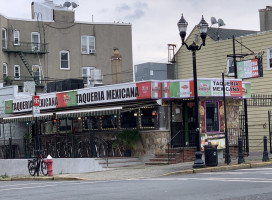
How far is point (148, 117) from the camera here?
95.6 ft

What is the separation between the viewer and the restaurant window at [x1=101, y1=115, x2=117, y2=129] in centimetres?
3096

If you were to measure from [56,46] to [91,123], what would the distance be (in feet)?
71.7

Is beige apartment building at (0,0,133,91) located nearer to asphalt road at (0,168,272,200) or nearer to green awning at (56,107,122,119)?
green awning at (56,107,122,119)

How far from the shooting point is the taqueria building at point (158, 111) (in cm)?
2839

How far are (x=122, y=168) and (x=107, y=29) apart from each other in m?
28.8

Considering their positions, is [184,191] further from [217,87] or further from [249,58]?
[249,58]

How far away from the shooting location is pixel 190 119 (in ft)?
98.1

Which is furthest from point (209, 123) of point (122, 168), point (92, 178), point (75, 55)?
point (75, 55)

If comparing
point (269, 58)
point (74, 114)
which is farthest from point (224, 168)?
point (269, 58)

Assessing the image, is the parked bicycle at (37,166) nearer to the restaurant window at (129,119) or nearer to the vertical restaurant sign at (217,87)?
the restaurant window at (129,119)

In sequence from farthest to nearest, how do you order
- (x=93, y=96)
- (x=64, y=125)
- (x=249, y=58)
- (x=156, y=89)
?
(x=249, y=58), (x=64, y=125), (x=93, y=96), (x=156, y=89)

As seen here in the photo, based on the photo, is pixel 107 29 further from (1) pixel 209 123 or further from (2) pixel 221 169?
(2) pixel 221 169

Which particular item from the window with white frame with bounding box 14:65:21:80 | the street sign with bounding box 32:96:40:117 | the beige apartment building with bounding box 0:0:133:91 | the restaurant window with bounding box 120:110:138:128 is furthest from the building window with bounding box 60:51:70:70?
the street sign with bounding box 32:96:40:117

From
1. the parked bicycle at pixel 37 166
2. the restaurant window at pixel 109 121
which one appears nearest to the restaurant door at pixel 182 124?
the restaurant window at pixel 109 121
